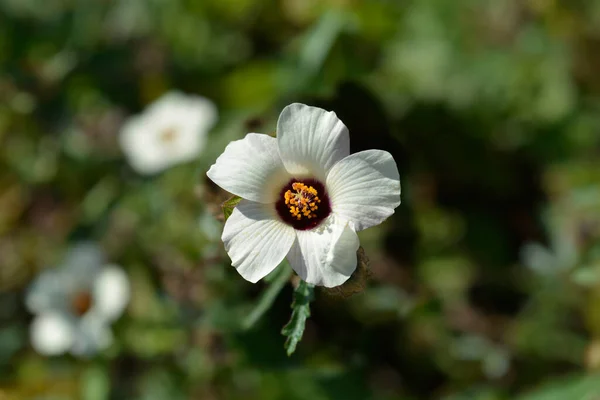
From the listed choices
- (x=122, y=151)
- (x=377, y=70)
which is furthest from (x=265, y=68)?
(x=122, y=151)

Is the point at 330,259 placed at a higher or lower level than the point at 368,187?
lower

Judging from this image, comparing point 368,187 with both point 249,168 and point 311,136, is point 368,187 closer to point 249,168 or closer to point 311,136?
point 311,136

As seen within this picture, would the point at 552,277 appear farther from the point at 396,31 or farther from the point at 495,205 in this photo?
the point at 396,31

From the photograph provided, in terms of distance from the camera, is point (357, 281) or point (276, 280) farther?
point (276, 280)

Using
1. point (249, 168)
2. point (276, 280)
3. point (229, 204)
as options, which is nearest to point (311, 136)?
point (249, 168)

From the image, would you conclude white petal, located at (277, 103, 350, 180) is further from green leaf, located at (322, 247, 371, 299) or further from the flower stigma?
the flower stigma

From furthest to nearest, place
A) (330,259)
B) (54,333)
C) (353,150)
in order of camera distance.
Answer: (54,333), (353,150), (330,259)
